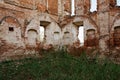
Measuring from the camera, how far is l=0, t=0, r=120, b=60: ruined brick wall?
1355cm

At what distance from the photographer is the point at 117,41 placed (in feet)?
45.0

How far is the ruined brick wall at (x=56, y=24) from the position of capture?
44.5 feet

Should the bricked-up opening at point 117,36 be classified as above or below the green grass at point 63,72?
above

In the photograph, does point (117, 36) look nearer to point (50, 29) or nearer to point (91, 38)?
point (91, 38)

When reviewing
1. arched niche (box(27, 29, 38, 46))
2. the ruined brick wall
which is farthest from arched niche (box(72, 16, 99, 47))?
arched niche (box(27, 29, 38, 46))

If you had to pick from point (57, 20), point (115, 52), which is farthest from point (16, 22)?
point (115, 52)

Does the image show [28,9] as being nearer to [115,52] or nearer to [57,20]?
[57,20]

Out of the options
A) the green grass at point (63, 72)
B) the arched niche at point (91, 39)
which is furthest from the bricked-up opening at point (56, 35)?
the green grass at point (63, 72)

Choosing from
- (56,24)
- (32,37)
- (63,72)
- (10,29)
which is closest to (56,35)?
(56,24)

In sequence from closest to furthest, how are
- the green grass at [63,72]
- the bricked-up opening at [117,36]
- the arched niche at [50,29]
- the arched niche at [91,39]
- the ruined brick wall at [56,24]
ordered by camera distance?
the green grass at [63,72] < the ruined brick wall at [56,24] < the bricked-up opening at [117,36] < the arched niche at [91,39] < the arched niche at [50,29]

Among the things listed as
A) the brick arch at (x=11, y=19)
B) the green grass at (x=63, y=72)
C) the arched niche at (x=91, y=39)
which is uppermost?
the brick arch at (x=11, y=19)

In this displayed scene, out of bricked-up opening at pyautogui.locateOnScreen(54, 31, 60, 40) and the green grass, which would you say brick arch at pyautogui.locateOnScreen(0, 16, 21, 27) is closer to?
bricked-up opening at pyautogui.locateOnScreen(54, 31, 60, 40)

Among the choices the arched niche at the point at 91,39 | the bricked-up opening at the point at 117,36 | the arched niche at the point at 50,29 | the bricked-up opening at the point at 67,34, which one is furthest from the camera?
the bricked-up opening at the point at 67,34

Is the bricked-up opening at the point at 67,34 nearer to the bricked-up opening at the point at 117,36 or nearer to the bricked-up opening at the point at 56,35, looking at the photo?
the bricked-up opening at the point at 56,35
